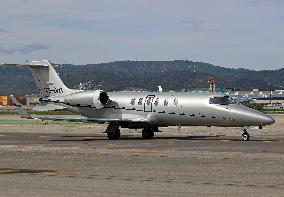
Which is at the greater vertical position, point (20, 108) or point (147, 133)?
point (20, 108)

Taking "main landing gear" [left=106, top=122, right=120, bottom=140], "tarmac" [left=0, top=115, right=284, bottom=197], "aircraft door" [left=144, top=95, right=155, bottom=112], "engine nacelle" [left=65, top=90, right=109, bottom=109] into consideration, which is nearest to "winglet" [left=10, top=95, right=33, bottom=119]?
"engine nacelle" [left=65, top=90, right=109, bottom=109]

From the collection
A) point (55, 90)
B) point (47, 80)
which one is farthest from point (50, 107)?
point (47, 80)

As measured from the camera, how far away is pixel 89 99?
48281 mm

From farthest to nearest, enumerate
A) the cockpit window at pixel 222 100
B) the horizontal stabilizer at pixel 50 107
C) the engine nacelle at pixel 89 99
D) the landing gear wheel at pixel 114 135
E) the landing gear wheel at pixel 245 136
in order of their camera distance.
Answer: the horizontal stabilizer at pixel 50 107
the engine nacelle at pixel 89 99
the landing gear wheel at pixel 114 135
the cockpit window at pixel 222 100
the landing gear wheel at pixel 245 136

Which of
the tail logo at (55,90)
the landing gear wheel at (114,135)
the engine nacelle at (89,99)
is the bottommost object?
the landing gear wheel at (114,135)

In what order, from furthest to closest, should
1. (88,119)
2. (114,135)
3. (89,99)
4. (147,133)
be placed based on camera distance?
1. (89,99)
2. (147,133)
3. (114,135)
4. (88,119)

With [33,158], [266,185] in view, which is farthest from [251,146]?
[266,185]

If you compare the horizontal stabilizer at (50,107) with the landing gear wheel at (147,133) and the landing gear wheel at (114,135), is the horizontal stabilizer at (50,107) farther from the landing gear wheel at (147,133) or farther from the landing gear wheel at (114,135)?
the landing gear wheel at (147,133)

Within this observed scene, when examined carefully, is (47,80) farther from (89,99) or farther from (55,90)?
(89,99)

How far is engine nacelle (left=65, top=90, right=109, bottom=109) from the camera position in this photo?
1888 inches

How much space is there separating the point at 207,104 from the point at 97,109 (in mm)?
8212

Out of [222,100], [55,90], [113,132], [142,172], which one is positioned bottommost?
[142,172]

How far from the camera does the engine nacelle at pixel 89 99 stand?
157ft

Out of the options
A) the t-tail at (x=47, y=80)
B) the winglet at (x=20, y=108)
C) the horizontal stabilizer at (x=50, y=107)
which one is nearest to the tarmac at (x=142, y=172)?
the winglet at (x=20, y=108)
